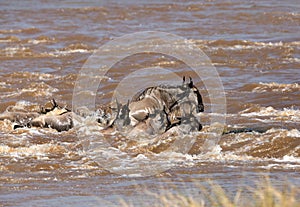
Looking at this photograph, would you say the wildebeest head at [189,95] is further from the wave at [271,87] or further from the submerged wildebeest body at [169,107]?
the wave at [271,87]

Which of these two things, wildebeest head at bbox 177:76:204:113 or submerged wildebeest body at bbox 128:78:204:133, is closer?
submerged wildebeest body at bbox 128:78:204:133

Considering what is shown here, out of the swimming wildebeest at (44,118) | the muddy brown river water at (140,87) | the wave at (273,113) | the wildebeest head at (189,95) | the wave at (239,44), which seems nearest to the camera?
the muddy brown river water at (140,87)

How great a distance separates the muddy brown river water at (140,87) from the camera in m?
8.13

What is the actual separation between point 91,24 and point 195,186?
1693 cm

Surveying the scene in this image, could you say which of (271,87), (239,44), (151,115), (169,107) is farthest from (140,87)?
(239,44)

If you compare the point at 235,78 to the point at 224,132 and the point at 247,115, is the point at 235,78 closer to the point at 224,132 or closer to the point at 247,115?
the point at 247,115

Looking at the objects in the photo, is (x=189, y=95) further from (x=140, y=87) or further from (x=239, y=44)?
(x=239, y=44)

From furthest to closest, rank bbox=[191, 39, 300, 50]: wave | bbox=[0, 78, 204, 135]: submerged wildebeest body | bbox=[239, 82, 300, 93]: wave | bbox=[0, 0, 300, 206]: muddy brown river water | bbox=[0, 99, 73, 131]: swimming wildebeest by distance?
bbox=[191, 39, 300, 50]: wave → bbox=[239, 82, 300, 93]: wave → bbox=[0, 99, 73, 131]: swimming wildebeest → bbox=[0, 78, 204, 135]: submerged wildebeest body → bbox=[0, 0, 300, 206]: muddy brown river water

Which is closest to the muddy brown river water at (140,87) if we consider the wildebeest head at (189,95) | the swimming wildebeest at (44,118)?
the swimming wildebeest at (44,118)

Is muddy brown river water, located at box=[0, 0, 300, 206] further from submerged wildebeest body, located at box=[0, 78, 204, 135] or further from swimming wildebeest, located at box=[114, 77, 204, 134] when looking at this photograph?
swimming wildebeest, located at box=[114, 77, 204, 134]

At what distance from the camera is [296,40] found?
774 inches

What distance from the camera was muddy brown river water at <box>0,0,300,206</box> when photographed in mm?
8133

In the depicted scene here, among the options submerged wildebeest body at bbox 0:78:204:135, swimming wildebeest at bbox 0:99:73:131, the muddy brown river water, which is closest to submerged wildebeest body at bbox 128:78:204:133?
submerged wildebeest body at bbox 0:78:204:135

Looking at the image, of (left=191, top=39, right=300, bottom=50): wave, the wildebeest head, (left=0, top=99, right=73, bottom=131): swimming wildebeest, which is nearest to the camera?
the wildebeest head
